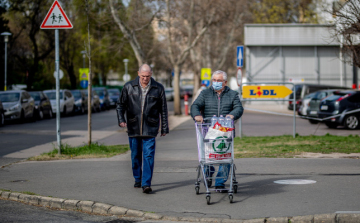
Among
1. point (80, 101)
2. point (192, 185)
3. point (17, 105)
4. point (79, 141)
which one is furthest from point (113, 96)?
point (192, 185)

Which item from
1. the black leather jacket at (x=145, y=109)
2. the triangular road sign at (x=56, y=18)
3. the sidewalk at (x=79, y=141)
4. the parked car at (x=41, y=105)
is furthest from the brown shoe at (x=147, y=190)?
the parked car at (x=41, y=105)

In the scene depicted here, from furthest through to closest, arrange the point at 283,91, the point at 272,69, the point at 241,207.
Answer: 1. the point at 272,69
2. the point at 283,91
3. the point at 241,207

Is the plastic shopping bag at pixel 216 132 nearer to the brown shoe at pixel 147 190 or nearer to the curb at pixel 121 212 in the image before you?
the curb at pixel 121 212

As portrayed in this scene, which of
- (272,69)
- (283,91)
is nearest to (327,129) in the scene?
(283,91)

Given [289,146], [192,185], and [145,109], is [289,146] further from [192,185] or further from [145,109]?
[145,109]

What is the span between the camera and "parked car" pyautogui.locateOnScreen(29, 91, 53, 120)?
31.5 metres

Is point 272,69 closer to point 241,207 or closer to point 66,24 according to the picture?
point 66,24

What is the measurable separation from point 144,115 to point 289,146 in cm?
694

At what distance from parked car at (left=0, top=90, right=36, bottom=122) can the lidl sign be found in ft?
46.2

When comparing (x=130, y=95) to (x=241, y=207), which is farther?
(x=130, y=95)

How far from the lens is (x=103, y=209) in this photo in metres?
7.46

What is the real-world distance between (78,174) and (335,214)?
5286mm

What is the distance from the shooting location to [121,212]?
730 cm

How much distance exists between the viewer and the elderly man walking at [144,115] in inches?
338
